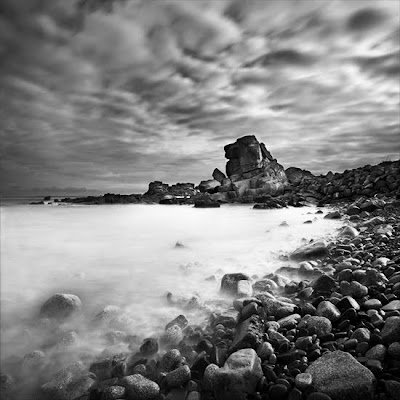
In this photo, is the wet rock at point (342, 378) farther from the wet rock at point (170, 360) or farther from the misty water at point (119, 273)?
the misty water at point (119, 273)

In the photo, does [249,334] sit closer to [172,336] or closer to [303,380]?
[303,380]

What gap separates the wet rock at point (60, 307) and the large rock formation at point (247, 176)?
29.2 meters

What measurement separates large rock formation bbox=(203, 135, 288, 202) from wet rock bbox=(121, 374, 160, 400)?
Answer: 30120 millimetres

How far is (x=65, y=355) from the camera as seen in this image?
90.0 inches

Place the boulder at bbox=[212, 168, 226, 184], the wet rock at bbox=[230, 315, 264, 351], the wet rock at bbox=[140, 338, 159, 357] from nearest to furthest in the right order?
1. the wet rock at bbox=[230, 315, 264, 351]
2. the wet rock at bbox=[140, 338, 159, 357]
3. the boulder at bbox=[212, 168, 226, 184]

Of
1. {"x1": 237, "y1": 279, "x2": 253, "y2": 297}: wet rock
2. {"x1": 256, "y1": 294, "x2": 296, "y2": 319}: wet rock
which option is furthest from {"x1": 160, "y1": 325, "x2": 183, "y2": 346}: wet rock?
{"x1": 237, "y1": 279, "x2": 253, "y2": 297}: wet rock

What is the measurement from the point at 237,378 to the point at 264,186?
35.2 meters

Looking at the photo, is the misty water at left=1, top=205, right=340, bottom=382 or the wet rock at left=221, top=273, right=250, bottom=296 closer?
the misty water at left=1, top=205, right=340, bottom=382

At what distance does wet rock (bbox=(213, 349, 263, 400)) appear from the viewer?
→ 1736 mm

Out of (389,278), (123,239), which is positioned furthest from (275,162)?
(389,278)

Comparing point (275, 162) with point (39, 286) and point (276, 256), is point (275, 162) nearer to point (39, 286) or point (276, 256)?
point (276, 256)

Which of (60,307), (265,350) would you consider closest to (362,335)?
(265,350)

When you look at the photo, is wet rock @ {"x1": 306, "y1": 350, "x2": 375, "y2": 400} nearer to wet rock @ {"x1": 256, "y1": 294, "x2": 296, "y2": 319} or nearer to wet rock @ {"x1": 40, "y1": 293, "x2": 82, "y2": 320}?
wet rock @ {"x1": 256, "y1": 294, "x2": 296, "y2": 319}

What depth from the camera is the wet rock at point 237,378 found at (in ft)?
5.70
